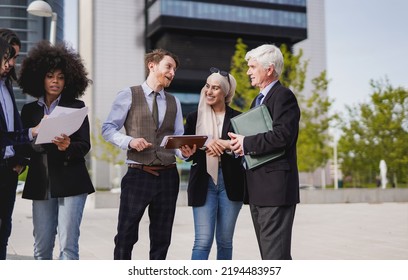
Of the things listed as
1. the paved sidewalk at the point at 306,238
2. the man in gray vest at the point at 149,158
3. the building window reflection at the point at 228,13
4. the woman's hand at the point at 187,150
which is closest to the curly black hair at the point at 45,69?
the man in gray vest at the point at 149,158

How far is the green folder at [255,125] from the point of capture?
3.41 metres

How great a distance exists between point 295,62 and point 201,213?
19.1m

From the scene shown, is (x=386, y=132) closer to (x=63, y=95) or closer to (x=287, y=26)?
(x=63, y=95)

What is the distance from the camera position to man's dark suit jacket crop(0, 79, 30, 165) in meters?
3.31

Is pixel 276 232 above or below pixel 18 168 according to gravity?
below

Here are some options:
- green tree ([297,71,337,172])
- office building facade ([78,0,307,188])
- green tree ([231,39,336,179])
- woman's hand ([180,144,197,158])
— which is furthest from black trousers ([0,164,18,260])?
office building facade ([78,0,307,188])

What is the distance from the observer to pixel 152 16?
46.9 m

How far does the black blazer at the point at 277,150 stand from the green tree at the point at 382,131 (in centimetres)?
2004

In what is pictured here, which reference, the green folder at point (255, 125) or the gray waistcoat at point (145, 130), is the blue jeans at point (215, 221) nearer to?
the gray waistcoat at point (145, 130)

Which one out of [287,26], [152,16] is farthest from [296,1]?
[152,16]

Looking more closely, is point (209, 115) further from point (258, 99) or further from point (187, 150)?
point (258, 99)

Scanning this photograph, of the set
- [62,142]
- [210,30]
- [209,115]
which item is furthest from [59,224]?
[210,30]

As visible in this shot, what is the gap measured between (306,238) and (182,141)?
18.3 feet

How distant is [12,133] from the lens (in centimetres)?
344
